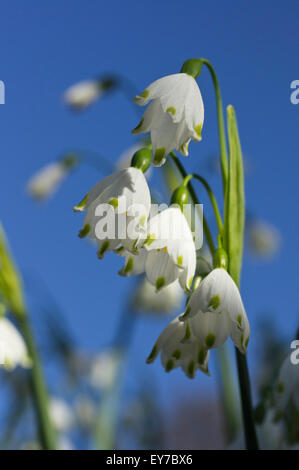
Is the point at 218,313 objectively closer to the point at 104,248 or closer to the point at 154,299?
the point at 104,248

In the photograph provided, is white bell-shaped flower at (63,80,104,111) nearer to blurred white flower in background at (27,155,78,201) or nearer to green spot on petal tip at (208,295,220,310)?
blurred white flower in background at (27,155,78,201)

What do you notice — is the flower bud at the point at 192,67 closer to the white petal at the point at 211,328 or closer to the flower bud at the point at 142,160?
the flower bud at the point at 142,160

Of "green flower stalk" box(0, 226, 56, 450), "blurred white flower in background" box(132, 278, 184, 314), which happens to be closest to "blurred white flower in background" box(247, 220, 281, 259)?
"blurred white flower in background" box(132, 278, 184, 314)

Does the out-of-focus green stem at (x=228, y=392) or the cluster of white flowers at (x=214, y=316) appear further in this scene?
the out-of-focus green stem at (x=228, y=392)

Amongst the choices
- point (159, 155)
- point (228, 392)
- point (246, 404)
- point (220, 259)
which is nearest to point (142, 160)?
point (159, 155)

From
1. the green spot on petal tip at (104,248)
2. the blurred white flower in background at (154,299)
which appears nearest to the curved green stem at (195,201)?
the green spot on petal tip at (104,248)

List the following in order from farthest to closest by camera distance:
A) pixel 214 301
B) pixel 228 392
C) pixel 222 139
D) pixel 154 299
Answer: pixel 154 299 < pixel 228 392 < pixel 222 139 < pixel 214 301
